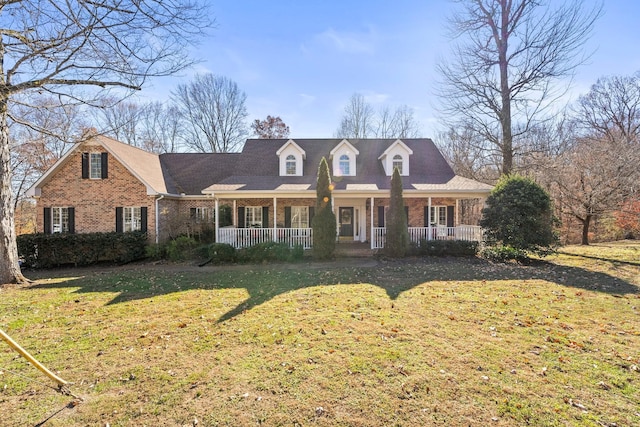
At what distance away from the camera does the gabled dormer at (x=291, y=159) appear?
1616cm

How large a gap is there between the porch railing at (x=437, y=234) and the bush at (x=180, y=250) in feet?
28.4

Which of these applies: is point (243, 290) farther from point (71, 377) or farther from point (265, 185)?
point (265, 185)

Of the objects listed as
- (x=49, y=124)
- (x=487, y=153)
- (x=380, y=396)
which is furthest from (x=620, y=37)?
(x=49, y=124)

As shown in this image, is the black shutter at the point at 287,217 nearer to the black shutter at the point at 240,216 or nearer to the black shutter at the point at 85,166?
the black shutter at the point at 240,216

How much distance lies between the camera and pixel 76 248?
488 inches

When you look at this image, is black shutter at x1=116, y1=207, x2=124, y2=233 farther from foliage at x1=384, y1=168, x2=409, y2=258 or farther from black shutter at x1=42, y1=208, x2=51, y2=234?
foliage at x1=384, y1=168, x2=409, y2=258

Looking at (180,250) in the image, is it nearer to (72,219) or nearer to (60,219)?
(72,219)

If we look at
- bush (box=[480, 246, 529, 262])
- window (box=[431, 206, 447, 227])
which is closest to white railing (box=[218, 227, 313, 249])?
window (box=[431, 206, 447, 227])

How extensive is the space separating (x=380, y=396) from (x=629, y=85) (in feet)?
128

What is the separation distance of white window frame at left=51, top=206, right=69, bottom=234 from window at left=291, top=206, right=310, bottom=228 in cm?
1159

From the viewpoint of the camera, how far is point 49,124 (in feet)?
33.1

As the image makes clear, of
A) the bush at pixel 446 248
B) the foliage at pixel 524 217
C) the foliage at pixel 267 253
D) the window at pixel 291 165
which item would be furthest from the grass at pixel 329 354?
the window at pixel 291 165

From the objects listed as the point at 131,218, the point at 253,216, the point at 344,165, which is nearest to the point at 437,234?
the point at 344,165

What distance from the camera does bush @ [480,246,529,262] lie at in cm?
1165
